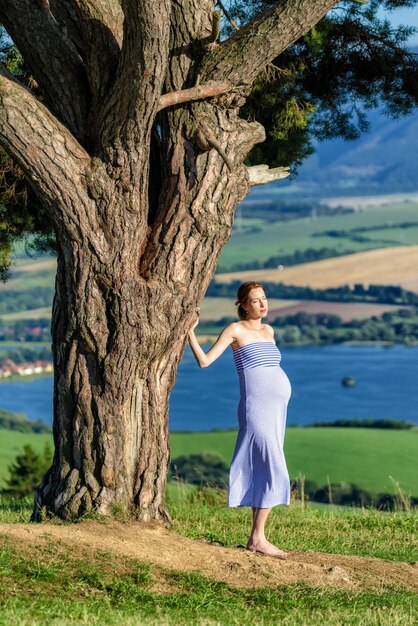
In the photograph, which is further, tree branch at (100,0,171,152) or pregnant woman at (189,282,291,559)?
pregnant woman at (189,282,291,559)

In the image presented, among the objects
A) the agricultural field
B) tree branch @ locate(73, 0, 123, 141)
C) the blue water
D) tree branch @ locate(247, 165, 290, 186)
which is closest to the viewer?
tree branch @ locate(73, 0, 123, 141)

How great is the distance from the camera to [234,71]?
7.57 m

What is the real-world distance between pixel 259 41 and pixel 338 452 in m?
38.0

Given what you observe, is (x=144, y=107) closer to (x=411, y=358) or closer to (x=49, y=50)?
(x=49, y=50)

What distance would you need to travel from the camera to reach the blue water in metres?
84.0

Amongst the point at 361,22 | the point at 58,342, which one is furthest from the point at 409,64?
the point at 58,342

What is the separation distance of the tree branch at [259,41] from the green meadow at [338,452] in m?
32.3

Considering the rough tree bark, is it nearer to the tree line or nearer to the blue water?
the blue water

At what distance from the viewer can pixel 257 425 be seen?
7203mm

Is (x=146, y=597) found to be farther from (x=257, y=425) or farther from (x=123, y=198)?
(x=123, y=198)

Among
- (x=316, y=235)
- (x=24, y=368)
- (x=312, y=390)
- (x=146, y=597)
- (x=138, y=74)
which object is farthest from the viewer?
(x=316, y=235)

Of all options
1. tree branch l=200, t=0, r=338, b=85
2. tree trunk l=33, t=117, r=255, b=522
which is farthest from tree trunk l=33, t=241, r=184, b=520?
tree branch l=200, t=0, r=338, b=85

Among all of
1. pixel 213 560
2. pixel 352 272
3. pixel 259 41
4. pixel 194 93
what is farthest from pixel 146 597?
pixel 352 272

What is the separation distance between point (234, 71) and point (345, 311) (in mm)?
100614
